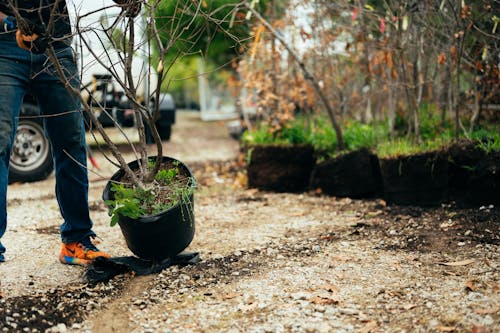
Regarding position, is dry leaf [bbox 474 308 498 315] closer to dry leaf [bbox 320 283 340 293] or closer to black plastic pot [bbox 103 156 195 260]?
dry leaf [bbox 320 283 340 293]

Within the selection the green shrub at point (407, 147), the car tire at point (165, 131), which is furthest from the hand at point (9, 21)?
the car tire at point (165, 131)

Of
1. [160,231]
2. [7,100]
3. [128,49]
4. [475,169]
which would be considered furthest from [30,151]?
[475,169]

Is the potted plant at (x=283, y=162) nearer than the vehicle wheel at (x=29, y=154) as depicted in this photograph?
Yes

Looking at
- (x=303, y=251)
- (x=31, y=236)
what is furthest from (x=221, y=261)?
(x=31, y=236)

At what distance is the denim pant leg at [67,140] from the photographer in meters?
2.99

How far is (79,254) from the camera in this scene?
10.3 ft

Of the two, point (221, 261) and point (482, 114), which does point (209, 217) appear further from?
point (482, 114)

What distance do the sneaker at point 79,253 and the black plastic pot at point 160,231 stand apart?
0.31 m

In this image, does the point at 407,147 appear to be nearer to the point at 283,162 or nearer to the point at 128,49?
the point at 283,162

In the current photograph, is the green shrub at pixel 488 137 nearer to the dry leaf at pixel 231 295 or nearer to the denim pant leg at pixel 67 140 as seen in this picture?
the dry leaf at pixel 231 295

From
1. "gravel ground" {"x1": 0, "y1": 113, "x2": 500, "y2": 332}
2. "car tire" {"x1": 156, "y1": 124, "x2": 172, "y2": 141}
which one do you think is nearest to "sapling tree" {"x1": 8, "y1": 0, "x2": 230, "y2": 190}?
"gravel ground" {"x1": 0, "y1": 113, "x2": 500, "y2": 332}

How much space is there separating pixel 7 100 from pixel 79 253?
950mm

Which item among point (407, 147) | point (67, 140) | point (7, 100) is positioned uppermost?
point (7, 100)

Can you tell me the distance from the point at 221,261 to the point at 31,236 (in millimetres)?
A: 1570
